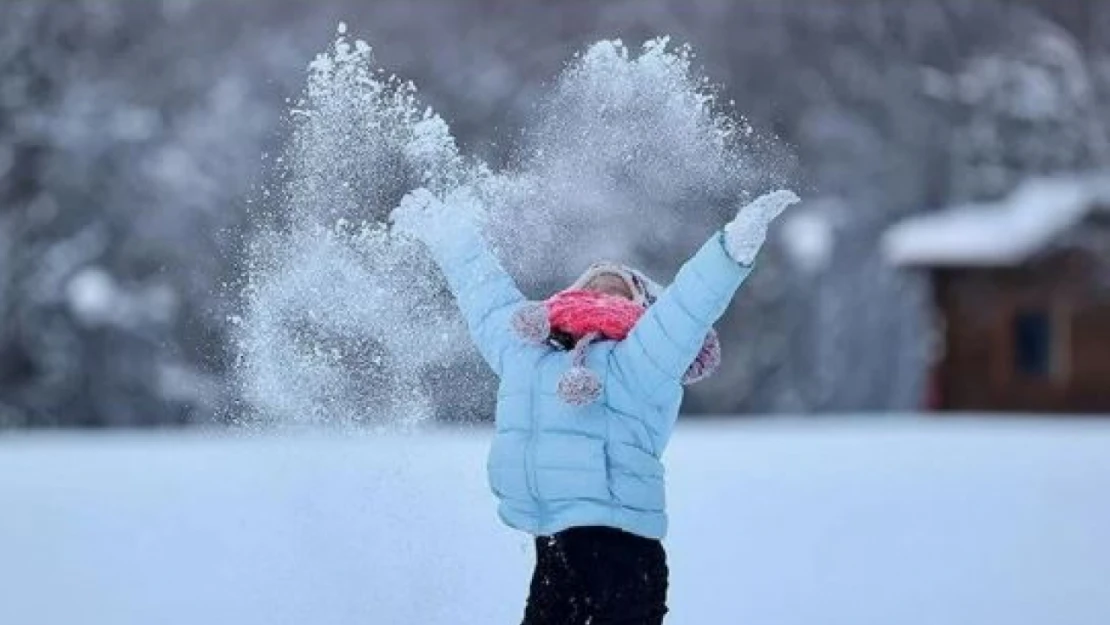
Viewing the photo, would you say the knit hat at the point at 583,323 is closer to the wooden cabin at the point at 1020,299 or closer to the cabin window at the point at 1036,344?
the wooden cabin at the point at 1020,299

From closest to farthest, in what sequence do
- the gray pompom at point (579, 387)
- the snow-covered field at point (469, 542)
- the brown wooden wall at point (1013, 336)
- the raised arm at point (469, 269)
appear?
the gray pompom at point (579, 387)
the raised arm at point (469, 269)
the snow-covered field at point (469, 542)
the brown wooden wall at point (1013, 336)

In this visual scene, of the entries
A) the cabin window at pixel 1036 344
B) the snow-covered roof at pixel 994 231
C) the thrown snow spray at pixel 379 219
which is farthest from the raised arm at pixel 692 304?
the cabin window at pixel 1036 344

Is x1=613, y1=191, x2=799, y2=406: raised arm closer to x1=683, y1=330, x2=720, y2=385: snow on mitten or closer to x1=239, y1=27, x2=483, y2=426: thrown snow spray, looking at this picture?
x1=683, y1=330, x2=720, y2=385: snow on mitten

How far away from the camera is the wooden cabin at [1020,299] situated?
25.6 m

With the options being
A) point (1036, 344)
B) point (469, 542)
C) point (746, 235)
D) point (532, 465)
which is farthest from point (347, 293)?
point (1036, 344)

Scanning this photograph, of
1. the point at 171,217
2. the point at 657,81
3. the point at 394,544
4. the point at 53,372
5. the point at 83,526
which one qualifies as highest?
the point at 171,217

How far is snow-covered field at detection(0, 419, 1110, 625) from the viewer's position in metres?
5.80

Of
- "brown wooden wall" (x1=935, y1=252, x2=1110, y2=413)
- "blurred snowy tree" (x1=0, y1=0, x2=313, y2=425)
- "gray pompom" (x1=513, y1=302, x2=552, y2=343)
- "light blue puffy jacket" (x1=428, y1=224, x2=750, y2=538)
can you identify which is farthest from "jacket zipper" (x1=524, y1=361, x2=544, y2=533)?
"blurred snowy tree" (x1=0, y1=0, x2=313, y2=425)

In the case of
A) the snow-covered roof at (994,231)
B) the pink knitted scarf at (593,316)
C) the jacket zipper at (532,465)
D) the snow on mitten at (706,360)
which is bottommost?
the jacket zipper at (532,465)

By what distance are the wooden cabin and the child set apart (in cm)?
2195

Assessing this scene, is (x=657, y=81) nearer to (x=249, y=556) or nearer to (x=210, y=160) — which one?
(x=249, y=556)

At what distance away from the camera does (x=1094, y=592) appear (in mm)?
6414

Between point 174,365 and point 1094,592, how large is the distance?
21916 mm

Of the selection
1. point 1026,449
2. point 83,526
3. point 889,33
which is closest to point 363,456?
point 83,526
